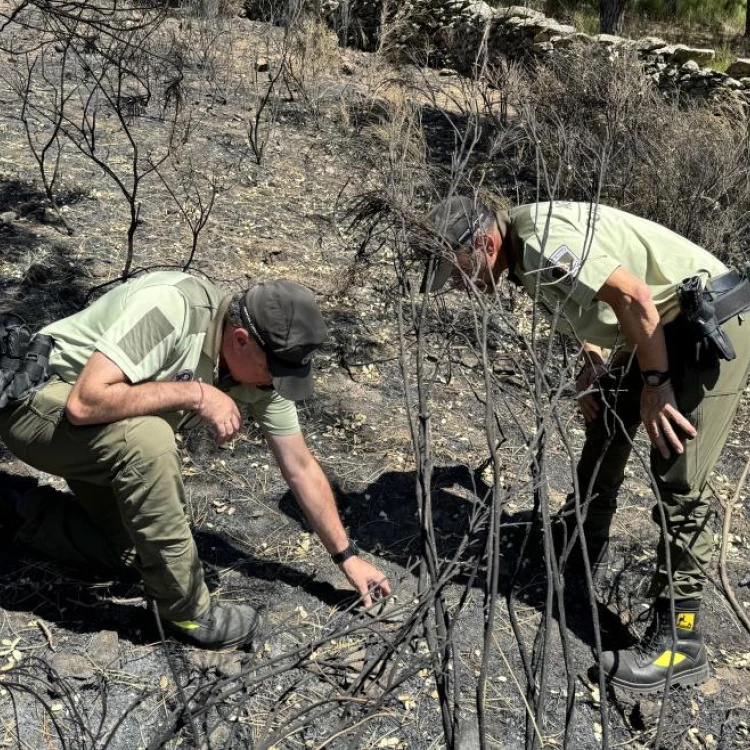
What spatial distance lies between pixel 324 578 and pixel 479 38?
9.85m

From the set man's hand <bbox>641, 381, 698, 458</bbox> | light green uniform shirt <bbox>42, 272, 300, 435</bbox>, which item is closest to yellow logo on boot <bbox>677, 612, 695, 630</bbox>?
man's hand <bbox>641, 381, 698, 458</bbox>

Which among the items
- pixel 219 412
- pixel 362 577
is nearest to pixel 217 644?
pixel 362 577

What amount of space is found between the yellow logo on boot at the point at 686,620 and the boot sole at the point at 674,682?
0.50 ft

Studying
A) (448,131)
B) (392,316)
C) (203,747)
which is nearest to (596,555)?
(203,747)

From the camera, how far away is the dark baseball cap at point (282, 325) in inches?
98.3

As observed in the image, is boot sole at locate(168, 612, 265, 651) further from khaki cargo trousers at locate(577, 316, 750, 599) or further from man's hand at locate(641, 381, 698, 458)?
man's hand at locate(641, 381, 698, 458)

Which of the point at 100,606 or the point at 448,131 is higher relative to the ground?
the point at 448,131

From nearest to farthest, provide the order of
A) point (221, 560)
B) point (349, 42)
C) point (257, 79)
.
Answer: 1. point (221, 560)
2. point (257, 79)
3. point (349, 42)

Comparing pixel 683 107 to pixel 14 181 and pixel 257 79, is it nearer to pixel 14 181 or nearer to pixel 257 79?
pixel 257 79

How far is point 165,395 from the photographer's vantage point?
250cm

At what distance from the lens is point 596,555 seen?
3.52 m

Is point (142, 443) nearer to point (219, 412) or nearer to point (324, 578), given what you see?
point (219, 412)

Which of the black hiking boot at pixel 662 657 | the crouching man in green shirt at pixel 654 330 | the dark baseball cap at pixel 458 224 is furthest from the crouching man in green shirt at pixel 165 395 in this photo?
the black hiking boot at pixel 662 657

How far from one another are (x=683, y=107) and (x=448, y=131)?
2454mm
